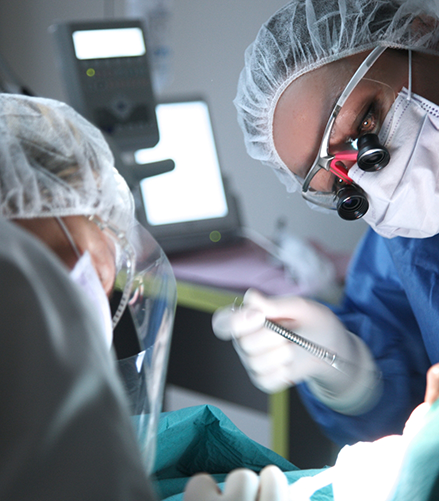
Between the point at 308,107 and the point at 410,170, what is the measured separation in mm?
205

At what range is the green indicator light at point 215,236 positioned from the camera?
2137mm

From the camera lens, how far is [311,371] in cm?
111

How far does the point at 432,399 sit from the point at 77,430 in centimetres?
45

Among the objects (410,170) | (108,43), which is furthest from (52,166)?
(108,43)

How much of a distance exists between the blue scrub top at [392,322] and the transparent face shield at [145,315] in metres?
0.52

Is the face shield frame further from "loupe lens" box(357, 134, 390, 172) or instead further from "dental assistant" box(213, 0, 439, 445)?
"loupe lens" box(357, 134, 390, 172)

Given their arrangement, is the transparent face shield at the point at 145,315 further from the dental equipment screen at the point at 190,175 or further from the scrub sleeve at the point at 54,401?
the dental equipment screen at the point at 190,175

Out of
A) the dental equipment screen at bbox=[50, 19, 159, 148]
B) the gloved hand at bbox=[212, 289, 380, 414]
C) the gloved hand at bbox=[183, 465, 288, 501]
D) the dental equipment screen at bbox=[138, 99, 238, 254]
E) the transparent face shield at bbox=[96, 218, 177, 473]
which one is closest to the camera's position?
the gloved hand at bbox=[183, 465, 288, 501]

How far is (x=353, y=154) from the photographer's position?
3.05 ft

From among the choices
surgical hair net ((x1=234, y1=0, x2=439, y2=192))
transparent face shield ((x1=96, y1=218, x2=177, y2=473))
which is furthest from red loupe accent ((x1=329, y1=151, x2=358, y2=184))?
transparent face shield ((x1=96, y1=218, x2=177, y2=473))

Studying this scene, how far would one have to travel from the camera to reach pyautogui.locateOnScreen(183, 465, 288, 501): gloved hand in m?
0.55

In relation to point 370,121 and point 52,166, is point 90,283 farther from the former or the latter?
point 370,121

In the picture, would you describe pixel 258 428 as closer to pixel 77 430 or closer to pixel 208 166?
pixel 208 166

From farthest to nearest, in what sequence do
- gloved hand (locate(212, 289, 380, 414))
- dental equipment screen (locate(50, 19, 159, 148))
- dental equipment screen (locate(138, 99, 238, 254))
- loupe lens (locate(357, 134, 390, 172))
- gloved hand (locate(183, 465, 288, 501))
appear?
1. dental equipment screen (locate(138, 99, 238, 254))
2. dental equipment screen (locate(50, 19, 159, 148))
3. gloved hand (locate(212, 289, 380, 414))
4. loupe lens (locate(357, 134, 390, 172))
5. gloved hand (locate(183, 465, 288, 501))
